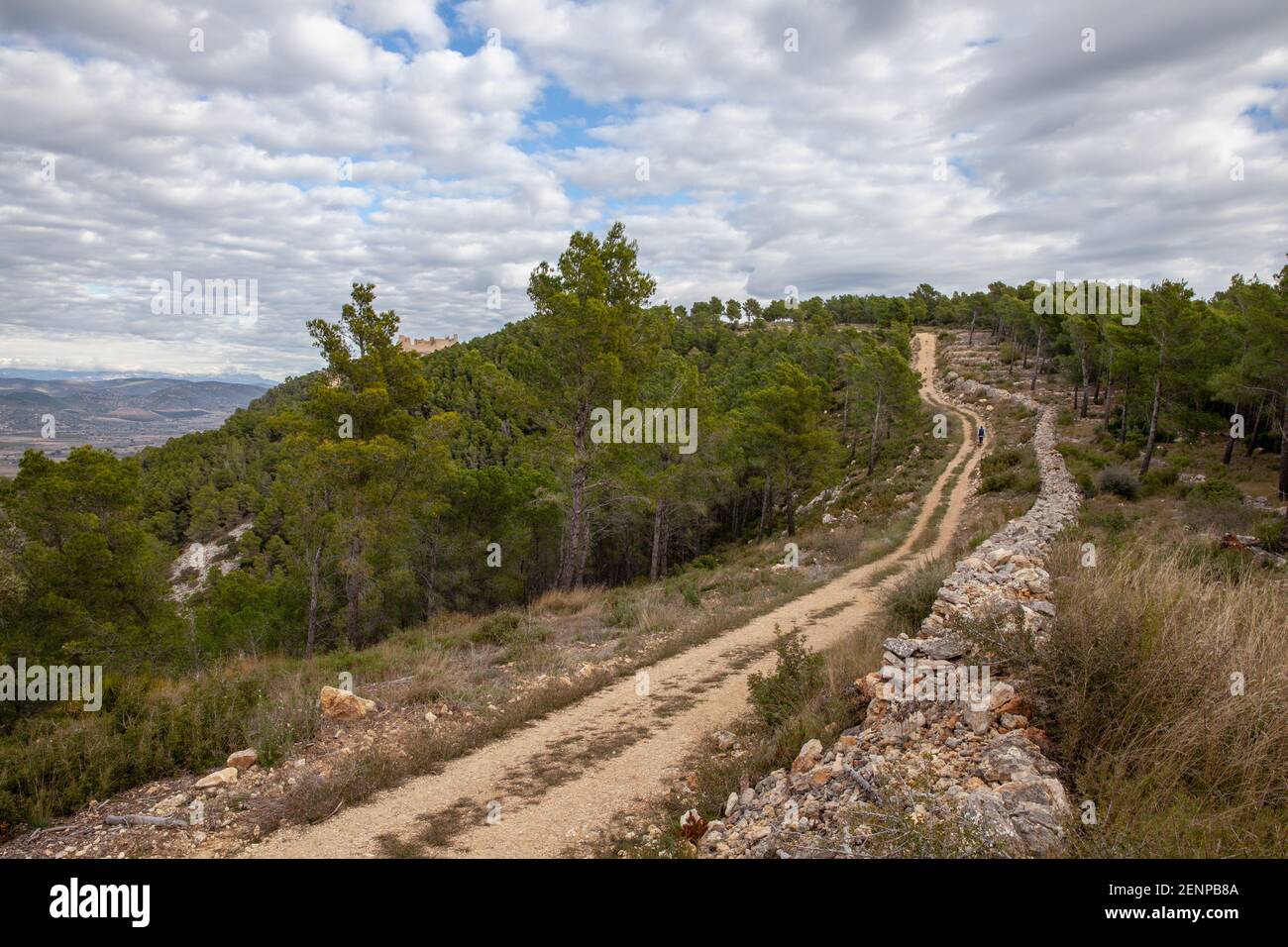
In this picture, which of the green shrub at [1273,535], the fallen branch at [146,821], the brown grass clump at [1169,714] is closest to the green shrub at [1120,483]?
the green shrub at [1273,535]

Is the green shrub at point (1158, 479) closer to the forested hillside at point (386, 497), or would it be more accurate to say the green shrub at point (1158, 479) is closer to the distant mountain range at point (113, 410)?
the forested hillside at point (386, 497)

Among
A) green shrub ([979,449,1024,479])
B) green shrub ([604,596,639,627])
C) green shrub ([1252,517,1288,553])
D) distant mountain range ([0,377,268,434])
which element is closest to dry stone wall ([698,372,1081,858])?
green shrub ([604,596,639,627])

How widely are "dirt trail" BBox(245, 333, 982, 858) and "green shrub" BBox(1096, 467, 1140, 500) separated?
1831 centimetres

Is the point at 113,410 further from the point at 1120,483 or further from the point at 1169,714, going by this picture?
the point at 1169,714

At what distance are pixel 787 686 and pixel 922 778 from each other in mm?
3173

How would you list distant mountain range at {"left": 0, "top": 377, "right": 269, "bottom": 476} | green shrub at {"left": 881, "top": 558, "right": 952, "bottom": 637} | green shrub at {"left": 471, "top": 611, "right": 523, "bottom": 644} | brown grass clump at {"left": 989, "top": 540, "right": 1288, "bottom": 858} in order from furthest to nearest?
distant mountain range at {"left": 0, "top": 377, "right": 269, "bottom": 476}, green shrub at {"left": 471, "top": 611, "right": 523, "bottom": 644}, green shrub at {"left": 881, "top": 558, "right": 952, "bottom": 637}, brown grass clump at {"left": 989, "top": 540, "right": 1288, "bottom": 858}

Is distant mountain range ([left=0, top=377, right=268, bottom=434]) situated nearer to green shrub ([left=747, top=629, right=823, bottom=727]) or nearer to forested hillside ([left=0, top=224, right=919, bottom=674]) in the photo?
forested hillside ([left=0, top=224, right=919, bottom=674])

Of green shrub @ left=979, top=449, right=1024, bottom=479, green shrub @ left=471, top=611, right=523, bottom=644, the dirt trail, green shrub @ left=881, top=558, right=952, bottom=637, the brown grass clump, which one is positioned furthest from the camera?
green shrub @ left=979, top=449, right=1024, bottom=479

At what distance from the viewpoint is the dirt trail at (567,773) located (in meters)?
5.20

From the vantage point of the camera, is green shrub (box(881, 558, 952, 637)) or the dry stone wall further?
green shrub (box(881, 558, 952, 637))

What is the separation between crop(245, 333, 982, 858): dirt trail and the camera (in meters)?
5.20

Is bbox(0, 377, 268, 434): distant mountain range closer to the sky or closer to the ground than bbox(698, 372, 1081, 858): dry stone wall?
closer to the sky

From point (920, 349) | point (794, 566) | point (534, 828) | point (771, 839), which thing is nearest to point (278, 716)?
point (534, 828)

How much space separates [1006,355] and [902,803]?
82549 mm
